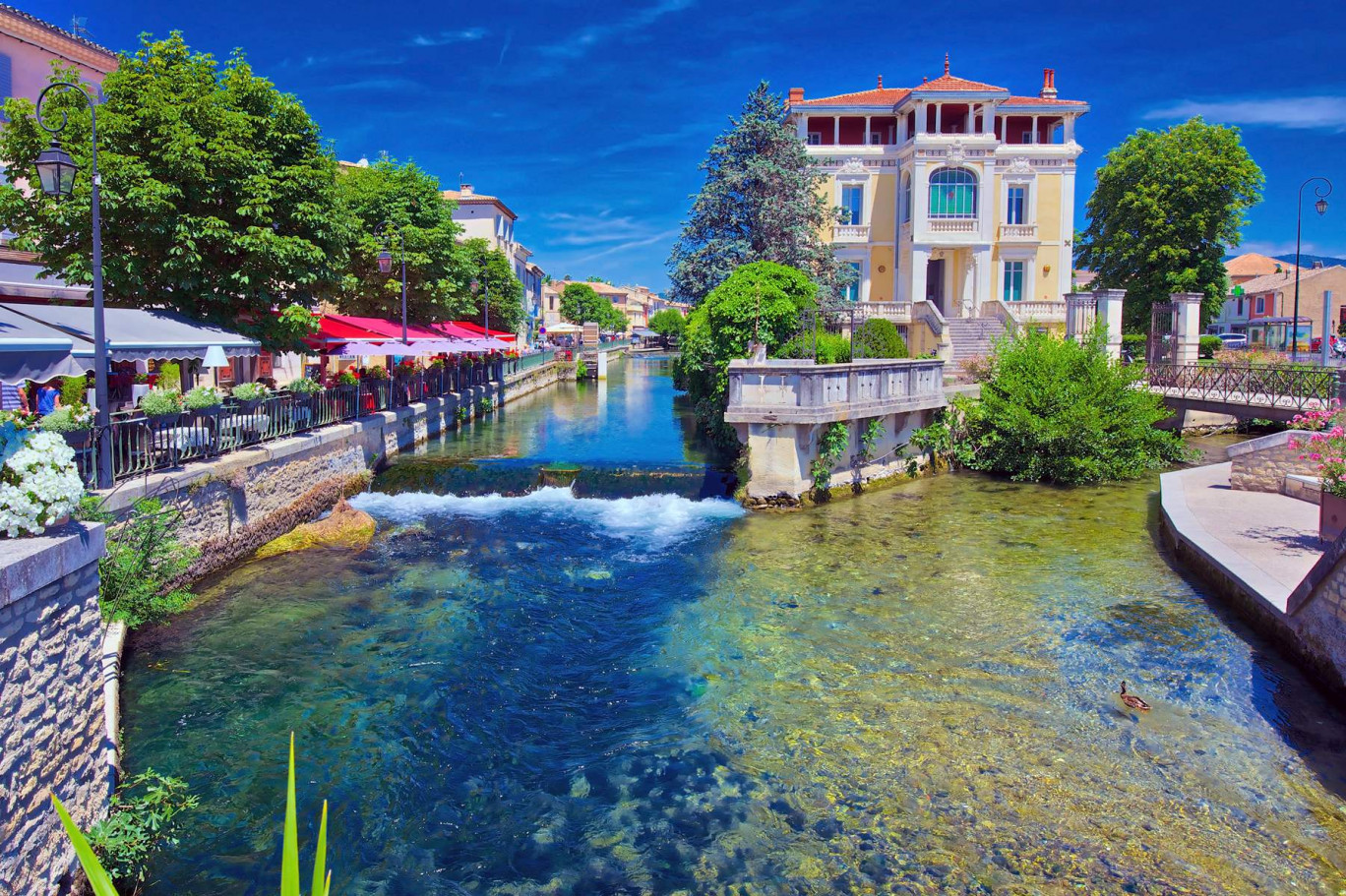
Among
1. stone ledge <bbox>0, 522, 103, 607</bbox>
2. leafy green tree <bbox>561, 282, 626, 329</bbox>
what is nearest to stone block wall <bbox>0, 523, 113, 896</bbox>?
stone ledge <bbox>0, 522, 103, 607</bbox>

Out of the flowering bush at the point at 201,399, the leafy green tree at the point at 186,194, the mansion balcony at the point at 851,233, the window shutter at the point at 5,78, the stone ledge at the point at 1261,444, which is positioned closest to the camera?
the flowering bush at the point at 201,399

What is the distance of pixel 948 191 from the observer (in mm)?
38281

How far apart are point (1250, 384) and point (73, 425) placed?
26.7 meters

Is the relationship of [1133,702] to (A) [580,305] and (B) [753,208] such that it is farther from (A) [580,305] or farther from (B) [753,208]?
(A) [580,305]

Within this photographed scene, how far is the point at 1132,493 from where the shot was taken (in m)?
19.8

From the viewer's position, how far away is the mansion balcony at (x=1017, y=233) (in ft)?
130

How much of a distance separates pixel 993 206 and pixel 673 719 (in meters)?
37.6

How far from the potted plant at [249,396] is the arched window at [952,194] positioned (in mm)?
31190

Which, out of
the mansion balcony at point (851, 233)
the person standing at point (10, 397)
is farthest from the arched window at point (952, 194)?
the person standing at point (10, 397)

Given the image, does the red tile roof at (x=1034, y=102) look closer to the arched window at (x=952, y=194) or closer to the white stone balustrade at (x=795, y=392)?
the arched window at (x=952, y=194)

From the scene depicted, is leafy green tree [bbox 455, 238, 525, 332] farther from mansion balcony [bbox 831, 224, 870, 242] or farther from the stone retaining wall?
the stone retaining wall

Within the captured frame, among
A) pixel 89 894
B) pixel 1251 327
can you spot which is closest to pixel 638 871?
pixel 89 894

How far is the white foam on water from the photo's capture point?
1706cm

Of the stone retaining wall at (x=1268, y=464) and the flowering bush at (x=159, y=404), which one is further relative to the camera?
the stone retaining wall at (x=1268, y=464)
